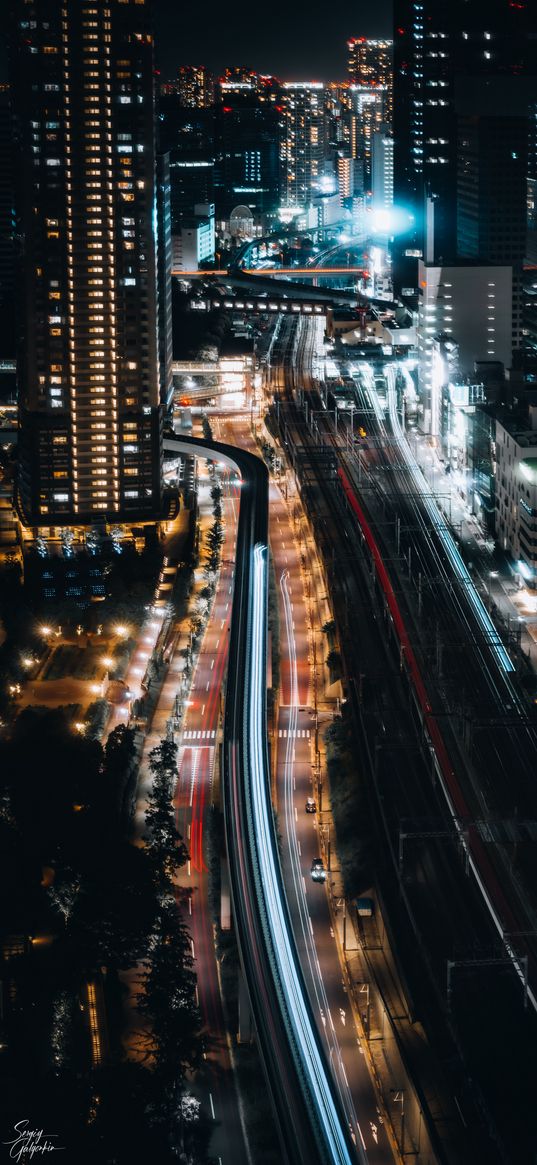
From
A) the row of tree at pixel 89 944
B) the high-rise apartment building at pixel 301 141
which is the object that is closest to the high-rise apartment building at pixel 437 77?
the high-rise apartment building at pixel 301 141

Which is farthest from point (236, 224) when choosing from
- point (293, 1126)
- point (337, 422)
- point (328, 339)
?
point (293, 1126)

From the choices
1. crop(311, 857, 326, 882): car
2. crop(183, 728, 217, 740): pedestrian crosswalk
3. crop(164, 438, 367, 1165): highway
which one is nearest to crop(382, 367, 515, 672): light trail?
crop(164, 438, 367, 1165): highway

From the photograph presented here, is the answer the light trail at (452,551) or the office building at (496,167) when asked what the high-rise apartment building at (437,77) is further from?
the light trail at (452,551)

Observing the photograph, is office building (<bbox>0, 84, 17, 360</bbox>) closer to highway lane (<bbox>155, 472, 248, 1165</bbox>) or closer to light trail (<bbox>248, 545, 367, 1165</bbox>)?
highway lane (<bbox>155, 472, 248, 1165</bbox>)

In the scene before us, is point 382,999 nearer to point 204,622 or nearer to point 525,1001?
point 525,1001

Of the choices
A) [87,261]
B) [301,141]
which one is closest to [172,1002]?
[87,261]

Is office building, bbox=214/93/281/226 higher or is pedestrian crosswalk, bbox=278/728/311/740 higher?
office building, bbox=214/93/281/226
